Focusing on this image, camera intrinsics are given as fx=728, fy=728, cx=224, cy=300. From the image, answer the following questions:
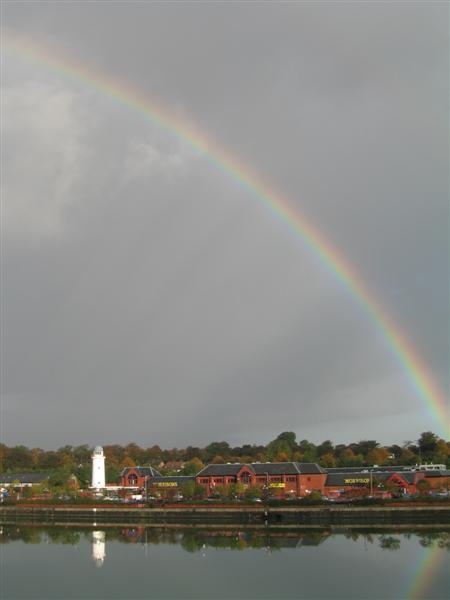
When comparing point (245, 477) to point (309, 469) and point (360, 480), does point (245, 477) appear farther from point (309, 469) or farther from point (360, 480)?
point (360, 480)

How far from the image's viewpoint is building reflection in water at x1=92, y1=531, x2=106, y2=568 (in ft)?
166

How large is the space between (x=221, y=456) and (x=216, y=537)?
93796 mm

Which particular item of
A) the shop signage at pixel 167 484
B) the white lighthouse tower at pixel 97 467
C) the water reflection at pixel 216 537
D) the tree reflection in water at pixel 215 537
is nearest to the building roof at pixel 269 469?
the shop signage at pixel 167 484

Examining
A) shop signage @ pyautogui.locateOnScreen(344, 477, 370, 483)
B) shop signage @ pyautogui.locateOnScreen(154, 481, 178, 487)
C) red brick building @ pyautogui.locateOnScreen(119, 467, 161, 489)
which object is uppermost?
red brick building @ pyautogui.locateOnScreen(119, 467, 161, 489)

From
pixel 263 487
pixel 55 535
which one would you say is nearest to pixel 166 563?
pixel 55 535

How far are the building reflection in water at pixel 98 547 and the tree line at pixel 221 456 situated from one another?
50.2 meters

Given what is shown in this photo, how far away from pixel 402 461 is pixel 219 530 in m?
68.8

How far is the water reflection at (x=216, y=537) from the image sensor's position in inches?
2166

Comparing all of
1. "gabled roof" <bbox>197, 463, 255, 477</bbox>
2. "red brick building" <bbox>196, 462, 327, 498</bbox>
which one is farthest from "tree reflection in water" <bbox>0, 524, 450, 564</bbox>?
"gabled roof" <bbox>197, 463, 255, 477</bbox>

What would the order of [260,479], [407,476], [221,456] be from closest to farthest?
1. [407,476]
2. [260,479]
3. [221,456]

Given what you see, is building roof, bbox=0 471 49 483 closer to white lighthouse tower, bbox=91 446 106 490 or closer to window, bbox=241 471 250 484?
white lighthouse tower, bbox=91 446 106 490

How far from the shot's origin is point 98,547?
57.7m

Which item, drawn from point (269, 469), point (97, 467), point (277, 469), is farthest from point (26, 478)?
point (277, 469)

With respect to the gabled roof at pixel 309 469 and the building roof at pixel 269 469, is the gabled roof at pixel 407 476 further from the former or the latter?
the building roof at pixel 269 469
